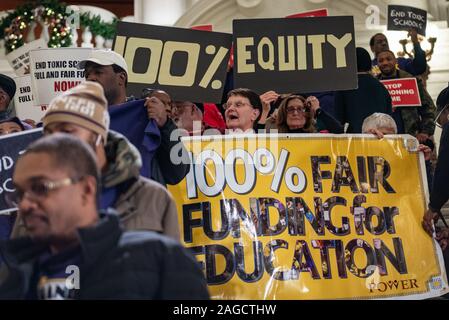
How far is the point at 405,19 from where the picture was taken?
270 inches

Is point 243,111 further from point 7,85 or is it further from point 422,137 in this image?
point 422,137

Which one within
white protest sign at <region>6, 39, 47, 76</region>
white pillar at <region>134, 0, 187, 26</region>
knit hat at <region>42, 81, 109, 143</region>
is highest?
white pillar at <region>134, 0, 187, 26</region>

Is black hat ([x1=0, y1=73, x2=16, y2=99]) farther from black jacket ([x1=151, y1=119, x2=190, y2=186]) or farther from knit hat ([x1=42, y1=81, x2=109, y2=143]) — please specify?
knit hat ([x1=42, y1=81, x2=109, y2=143])

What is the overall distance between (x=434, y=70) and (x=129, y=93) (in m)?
5.05

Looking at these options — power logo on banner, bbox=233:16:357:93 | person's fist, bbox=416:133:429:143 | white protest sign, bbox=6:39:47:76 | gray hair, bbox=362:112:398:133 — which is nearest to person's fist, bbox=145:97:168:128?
power logo on banner, bbox=233:16:357:93

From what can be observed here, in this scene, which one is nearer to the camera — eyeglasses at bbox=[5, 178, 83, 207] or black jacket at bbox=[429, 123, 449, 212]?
eyeglasses at bbox=[5, 178, 83, 207]

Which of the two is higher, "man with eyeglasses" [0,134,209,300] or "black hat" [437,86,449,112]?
"black hat" [437,86,449,112]

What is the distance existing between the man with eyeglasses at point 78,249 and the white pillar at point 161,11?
7.40 meters

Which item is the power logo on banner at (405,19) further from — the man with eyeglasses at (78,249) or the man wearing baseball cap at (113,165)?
the man with eyeglasses at (78,249)

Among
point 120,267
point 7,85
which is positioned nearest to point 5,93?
point 7,85

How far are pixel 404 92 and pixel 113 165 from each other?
12.3ft

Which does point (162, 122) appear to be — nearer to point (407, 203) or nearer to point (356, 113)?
point (407, 203)

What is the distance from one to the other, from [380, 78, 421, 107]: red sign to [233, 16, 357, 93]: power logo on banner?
1.36 meters

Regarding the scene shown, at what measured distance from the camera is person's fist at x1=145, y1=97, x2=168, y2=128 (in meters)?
3.19
